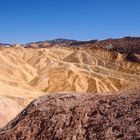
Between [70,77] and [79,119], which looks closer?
[79,119]

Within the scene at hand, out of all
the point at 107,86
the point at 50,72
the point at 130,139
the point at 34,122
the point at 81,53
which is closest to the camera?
the point at 130,139

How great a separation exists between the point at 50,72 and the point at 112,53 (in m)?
27.9

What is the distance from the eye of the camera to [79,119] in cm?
842

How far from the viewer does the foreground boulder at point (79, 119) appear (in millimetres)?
7594

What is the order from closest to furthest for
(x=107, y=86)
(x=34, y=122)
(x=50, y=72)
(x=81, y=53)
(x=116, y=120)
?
1. (x=116, y=120)
2. (x=34, y=122)
3. (x=107, y=86)
4. (x=50, y=72)
5. (x=81, y=53)

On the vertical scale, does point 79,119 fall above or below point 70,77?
above

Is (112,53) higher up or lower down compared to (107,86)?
higher up

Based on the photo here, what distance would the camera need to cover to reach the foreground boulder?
7.59m

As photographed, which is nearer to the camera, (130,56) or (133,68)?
(133,68)

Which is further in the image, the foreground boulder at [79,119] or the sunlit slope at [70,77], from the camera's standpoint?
the sunlit slope at [70,77]

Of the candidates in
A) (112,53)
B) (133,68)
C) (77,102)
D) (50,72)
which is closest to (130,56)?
(112,53)

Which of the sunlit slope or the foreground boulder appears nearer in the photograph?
the foreground boulder

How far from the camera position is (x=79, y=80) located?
187ft

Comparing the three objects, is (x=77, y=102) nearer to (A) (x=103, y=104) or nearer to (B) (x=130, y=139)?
(A) (x=103, y=104)
